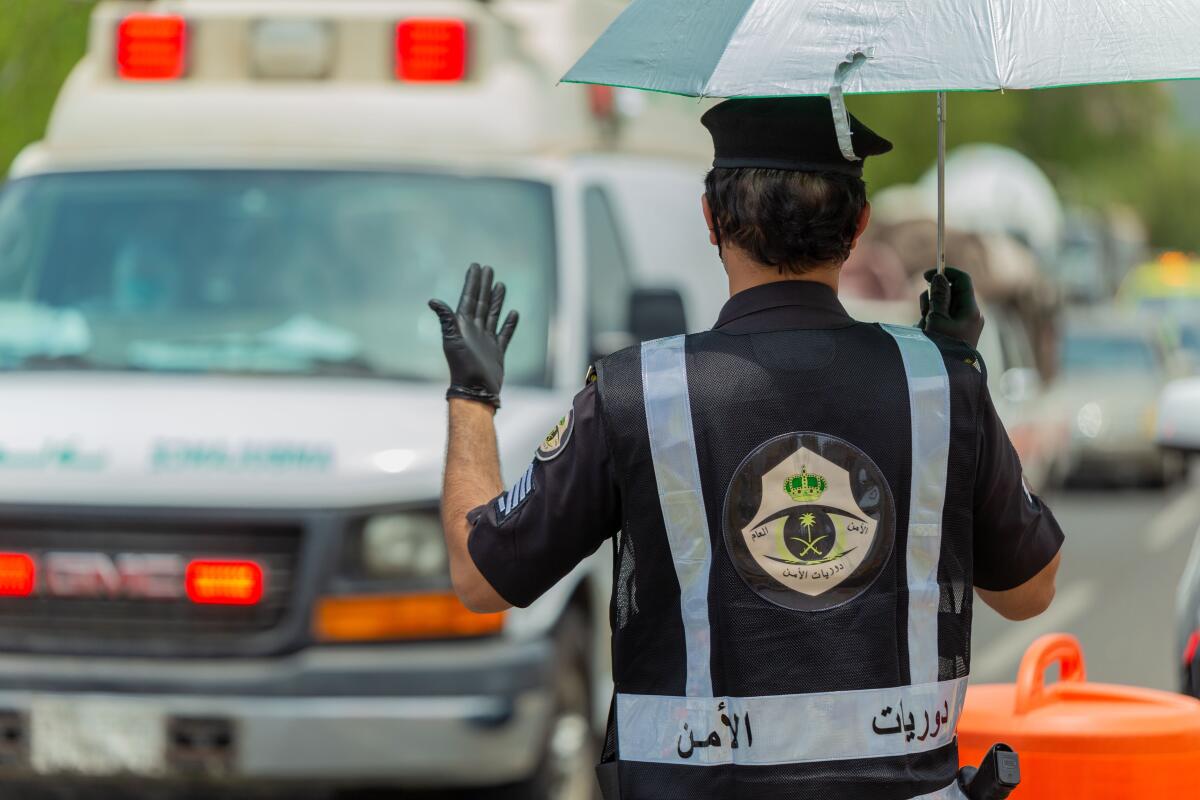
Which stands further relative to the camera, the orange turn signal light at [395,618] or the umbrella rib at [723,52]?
the orange turn signal light at [395,618]

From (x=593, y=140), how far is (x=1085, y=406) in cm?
1334

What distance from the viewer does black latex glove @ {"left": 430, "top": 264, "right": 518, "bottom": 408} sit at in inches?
107

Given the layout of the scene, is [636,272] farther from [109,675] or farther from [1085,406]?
[1085,406]

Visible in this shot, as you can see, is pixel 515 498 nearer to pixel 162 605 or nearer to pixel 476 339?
pixel 476 339

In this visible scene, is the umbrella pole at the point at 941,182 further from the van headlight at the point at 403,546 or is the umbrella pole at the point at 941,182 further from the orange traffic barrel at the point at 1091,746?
the van headlight at the point at 403,546

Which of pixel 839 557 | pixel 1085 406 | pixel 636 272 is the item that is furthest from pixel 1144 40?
pixel 1085 406

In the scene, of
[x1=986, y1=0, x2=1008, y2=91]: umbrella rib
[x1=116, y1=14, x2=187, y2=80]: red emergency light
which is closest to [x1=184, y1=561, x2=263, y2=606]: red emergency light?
[x1=116, y1=14, x2=187, y2=80]: red emergency light

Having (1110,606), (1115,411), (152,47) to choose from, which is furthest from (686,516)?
(1115,411)

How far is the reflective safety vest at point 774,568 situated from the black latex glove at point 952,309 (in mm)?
441

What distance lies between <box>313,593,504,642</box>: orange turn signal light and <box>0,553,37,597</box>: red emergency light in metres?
0.72

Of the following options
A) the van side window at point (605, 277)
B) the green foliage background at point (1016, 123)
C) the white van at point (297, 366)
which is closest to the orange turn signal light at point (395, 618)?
the white van at point (297, 366)

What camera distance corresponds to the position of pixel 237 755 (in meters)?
4.71

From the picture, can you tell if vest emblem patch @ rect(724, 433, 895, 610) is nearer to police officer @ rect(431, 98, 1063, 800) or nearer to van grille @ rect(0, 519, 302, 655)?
police officer @ rect(431, 98, 1063, 800)

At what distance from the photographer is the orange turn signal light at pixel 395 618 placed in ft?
15.8
